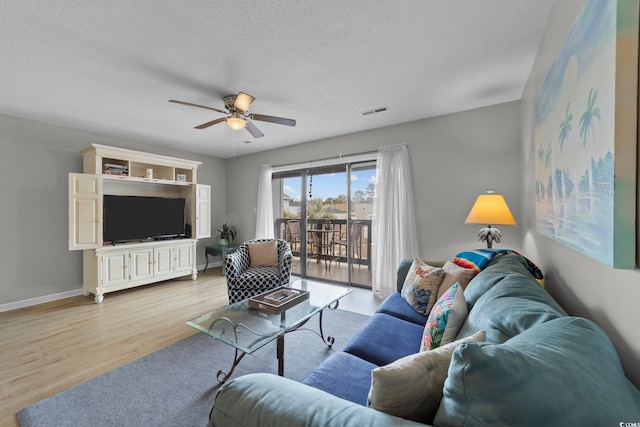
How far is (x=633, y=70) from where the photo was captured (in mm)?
743

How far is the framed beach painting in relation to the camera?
75cm

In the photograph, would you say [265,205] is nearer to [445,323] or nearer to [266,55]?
[266,55]

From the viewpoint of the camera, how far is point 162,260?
425 cm

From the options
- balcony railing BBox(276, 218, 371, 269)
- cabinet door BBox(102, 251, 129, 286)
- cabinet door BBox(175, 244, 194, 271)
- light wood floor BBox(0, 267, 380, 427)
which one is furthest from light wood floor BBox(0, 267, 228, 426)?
balcony railing BBox(276, 218, 371, 269)

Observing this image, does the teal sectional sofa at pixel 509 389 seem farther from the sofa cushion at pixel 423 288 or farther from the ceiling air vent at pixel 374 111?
the ceiling air vent at pixel 374 111

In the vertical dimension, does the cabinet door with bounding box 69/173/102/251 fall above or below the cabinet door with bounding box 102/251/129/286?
above

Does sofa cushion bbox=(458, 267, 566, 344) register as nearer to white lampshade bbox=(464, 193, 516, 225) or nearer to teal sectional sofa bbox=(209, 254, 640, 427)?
teal sectional sofa bbox=(209, 254, 640, 427)

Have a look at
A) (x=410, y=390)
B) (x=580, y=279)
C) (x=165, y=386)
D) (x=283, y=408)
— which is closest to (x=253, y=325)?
(x=165, y=386)

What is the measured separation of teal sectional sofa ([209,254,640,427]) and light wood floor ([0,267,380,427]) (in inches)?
78.0

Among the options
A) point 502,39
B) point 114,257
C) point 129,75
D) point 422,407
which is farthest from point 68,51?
point 502,39

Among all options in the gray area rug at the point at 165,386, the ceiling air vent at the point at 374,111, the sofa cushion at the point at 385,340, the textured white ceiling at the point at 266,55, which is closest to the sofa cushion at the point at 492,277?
the sofa cushion at the point at 385,340

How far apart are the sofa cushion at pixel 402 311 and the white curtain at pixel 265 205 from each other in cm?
324

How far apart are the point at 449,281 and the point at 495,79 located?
2014mm

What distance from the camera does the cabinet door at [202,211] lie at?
15.6 ft
